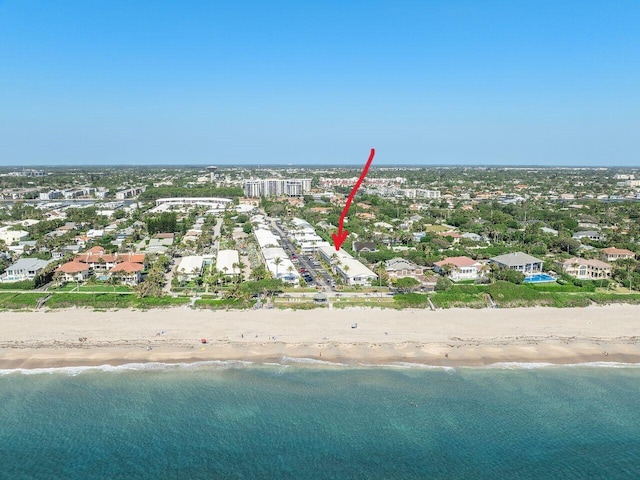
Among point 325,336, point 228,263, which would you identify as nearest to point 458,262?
point 325,336

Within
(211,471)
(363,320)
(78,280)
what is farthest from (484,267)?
(78,280)

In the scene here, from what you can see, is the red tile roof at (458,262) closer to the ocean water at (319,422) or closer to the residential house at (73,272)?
the ocean water at (319,422)

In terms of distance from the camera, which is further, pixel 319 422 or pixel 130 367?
pixel 130 367

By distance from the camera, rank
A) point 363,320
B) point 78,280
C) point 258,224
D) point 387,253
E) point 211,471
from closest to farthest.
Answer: point 211,471 → point 363,320 → point 78,280 → point 387,253 → point 258,224

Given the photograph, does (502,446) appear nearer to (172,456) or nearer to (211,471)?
(211,471)

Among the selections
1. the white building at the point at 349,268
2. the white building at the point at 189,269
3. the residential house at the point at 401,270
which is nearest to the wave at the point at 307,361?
the white building at the point at 349,268

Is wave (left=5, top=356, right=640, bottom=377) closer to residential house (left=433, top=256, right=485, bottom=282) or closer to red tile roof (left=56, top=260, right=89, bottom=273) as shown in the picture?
residential house (left=433, top=256, right=485, bottom=282)

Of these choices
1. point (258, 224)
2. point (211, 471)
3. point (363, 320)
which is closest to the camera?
point (211, 471)

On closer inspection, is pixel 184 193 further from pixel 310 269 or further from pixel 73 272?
pixel 310 269
